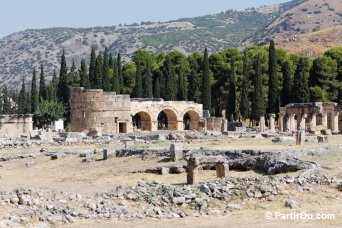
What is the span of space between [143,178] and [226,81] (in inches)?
1872

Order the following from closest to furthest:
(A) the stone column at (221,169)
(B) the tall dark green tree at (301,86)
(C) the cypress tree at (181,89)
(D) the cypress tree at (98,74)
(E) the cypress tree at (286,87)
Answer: (A) the stone column at (221,169), (B) the tall dark green tree at (301,86), (E) the cypress tree at (286,87), (C) the cypress tree at (181,89), (D) the cypress tree at (98,74)

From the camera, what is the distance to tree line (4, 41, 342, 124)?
2416 inches

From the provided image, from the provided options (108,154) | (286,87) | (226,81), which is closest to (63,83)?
(226,81)

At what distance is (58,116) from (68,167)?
38.6 meters

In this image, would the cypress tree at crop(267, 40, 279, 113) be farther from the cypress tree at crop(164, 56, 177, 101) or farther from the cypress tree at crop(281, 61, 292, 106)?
the cypress tree at crop(164, 56, 177, 101)

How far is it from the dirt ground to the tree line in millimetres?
22305

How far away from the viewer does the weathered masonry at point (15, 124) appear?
5688 centimetres

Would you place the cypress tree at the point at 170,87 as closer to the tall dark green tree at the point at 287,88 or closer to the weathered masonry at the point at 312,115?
the tall dark green tree at the point at 287,88

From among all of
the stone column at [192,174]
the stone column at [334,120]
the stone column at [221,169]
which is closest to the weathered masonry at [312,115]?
the stone column at [334,120]

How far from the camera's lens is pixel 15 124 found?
57.6 meters

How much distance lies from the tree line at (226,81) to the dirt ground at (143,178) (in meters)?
22.3

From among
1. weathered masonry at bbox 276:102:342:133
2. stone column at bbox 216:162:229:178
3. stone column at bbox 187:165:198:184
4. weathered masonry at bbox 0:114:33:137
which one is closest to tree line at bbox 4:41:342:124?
weathered masonry at bbox 276:102:342:133

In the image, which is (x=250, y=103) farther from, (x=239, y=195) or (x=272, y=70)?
(x=239, y=195)

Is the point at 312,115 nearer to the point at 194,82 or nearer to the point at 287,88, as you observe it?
the point at 287,88
